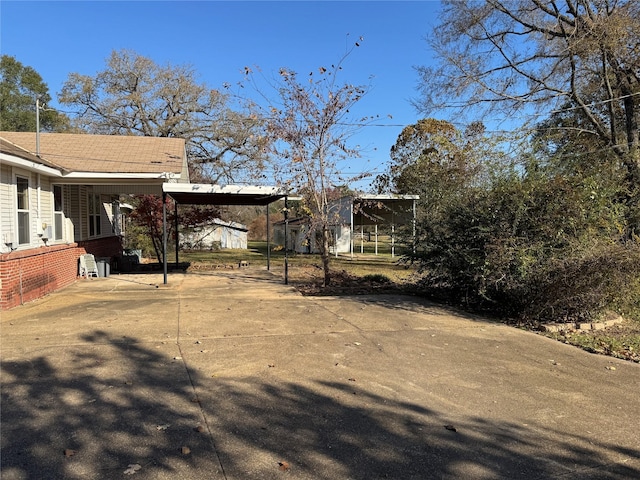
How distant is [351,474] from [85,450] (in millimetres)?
1827

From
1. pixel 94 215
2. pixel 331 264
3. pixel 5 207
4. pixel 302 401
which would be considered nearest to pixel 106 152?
pixel 94 215

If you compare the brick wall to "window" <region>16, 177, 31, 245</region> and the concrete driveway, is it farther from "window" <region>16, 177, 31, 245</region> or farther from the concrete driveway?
the concrete driveway

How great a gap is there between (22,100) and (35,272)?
2932 centimetres

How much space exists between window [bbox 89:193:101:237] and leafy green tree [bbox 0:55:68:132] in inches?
728

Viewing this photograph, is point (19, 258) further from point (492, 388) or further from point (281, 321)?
point (492, 388)

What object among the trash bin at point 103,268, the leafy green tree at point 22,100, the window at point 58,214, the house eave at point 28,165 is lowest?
the trash bin at point 103,268

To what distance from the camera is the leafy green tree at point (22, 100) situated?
30.2 meters

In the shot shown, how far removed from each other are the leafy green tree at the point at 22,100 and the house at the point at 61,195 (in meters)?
18.0

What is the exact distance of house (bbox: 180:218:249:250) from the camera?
3197 centimetres

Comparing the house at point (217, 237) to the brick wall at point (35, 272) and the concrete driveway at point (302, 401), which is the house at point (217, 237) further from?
the concrete driveway at point (302, 401)

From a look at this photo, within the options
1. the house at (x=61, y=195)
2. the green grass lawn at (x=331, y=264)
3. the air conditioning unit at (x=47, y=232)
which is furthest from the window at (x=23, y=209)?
the green grass lawn at (x=331, y=264)

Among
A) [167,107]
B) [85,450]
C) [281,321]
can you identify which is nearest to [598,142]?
[281,321]

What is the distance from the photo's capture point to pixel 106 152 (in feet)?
44.6

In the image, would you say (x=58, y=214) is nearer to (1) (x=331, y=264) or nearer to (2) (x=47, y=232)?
(2) (x=47, y=232)
